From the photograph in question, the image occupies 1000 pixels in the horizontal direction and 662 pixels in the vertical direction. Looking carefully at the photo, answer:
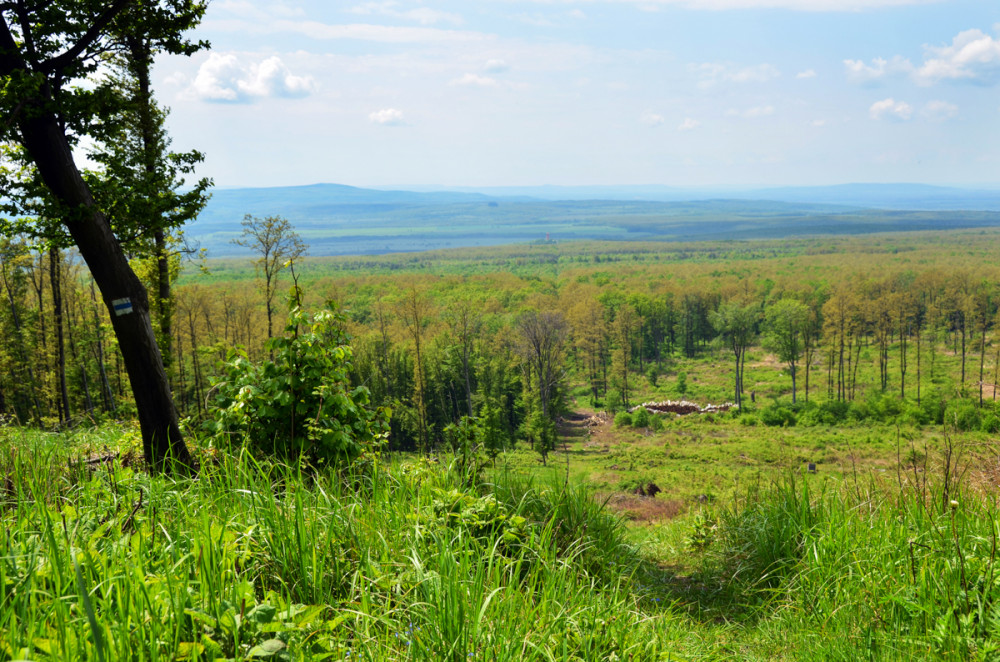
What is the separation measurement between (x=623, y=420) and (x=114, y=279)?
54.7 m

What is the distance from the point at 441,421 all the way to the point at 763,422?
29.8 meters

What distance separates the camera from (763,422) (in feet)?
186

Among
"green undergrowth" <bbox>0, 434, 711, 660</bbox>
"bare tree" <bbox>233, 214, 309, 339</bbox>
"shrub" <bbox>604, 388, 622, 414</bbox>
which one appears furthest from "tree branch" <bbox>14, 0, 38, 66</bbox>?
"shrub" <bbox>604, 388, 622, 414</bbox>

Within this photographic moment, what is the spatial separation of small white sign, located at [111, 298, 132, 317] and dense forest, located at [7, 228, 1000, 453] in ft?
30.8

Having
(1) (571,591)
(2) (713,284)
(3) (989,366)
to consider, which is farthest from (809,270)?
(1) (571,591)

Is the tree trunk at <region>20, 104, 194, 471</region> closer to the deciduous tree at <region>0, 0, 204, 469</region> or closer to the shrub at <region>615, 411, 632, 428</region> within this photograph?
the deciduous tree at <region>0, 0, 204, 469</region>

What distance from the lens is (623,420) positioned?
57219 millimetres

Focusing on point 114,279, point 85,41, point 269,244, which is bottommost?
point 114,279

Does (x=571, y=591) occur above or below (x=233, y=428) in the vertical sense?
below

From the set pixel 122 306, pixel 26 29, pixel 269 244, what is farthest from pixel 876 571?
pixel 269 244

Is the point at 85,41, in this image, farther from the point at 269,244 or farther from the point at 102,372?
the point at 102,372

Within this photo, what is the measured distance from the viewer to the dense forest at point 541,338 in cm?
2623

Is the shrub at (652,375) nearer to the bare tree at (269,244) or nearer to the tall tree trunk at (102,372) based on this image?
the bare tree at (269,244)

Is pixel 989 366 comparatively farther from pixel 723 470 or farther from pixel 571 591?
pixel 571 591
